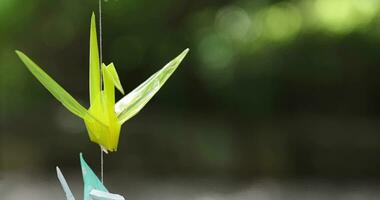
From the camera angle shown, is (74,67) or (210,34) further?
(74,67)

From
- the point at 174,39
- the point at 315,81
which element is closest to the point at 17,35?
the point at 174,39

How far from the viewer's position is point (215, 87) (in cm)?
259

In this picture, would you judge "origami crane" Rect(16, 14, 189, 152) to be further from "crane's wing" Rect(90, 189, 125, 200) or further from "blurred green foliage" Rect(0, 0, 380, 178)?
"blurred green foliage" Rect(0, 0, 380, 178)

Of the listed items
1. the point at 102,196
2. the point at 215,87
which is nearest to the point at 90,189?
the point at 102,196

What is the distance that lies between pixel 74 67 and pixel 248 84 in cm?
69

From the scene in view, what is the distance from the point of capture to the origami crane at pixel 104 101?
0.57 m

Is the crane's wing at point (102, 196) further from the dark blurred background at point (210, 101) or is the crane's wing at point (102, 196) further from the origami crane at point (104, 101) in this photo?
the dark blurred background at point (210, 101)

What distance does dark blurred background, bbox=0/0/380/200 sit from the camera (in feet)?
7.89

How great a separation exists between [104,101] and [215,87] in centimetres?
202

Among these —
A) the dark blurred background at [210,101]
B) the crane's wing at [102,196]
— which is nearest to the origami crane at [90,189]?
the crane's wing at [102,196]

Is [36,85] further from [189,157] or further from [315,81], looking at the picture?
[315,81]

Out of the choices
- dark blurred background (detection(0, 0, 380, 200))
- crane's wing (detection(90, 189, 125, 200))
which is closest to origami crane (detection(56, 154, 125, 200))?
crane's wing (detection(90, 189, 125, 200))

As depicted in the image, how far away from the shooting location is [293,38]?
2.45m

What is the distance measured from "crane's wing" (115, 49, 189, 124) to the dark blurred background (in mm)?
1777
